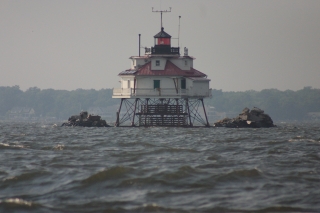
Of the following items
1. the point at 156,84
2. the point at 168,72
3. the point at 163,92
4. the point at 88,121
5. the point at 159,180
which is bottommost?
A: the point at 159,180

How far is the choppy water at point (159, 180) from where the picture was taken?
68.8 ft

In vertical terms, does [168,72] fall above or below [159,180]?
above

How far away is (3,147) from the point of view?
122 feet

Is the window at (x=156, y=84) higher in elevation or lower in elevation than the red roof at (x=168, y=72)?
lower

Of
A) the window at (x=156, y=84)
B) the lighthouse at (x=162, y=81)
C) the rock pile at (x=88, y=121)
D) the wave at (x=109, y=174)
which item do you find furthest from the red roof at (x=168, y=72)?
the wave at (x=109, y=174)

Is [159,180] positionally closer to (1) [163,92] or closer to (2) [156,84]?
(1) [163,92]

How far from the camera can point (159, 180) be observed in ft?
80.1

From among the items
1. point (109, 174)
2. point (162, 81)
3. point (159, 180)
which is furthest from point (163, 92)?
point (159, 180)

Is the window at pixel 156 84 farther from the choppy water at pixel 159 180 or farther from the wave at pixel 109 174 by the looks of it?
the wave at pixel 109 174

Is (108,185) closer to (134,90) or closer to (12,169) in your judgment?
(12,169)

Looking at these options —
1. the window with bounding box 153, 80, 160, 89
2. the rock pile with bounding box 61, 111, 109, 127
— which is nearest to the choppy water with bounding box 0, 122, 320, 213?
the window with bounding box 153, 80, 160, 89

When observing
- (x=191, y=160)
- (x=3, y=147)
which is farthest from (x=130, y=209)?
(x=3, y=147)

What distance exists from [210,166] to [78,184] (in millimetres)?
6128

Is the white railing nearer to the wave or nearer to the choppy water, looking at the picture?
the choppy water
